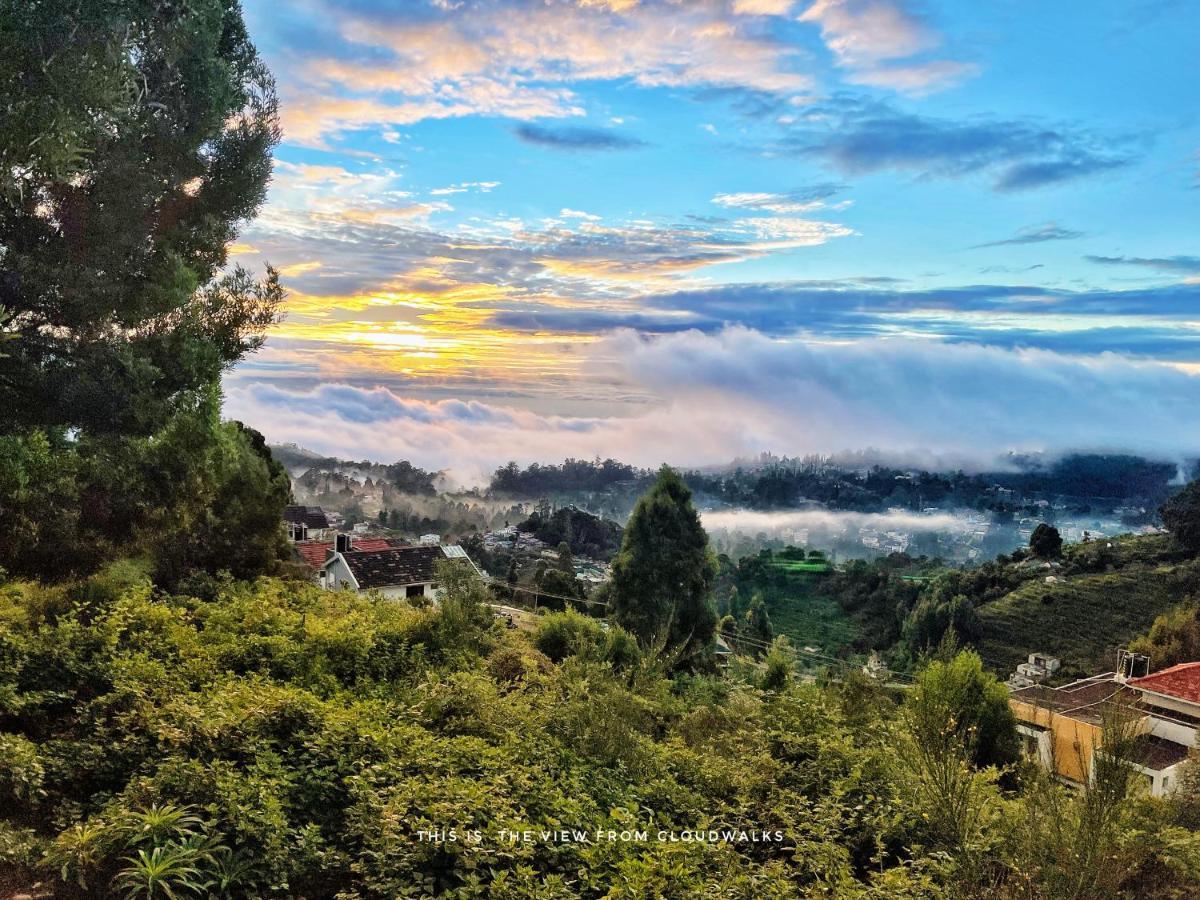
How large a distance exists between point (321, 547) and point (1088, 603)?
21.5 metres

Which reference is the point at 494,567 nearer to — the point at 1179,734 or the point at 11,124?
the point at 1179,734

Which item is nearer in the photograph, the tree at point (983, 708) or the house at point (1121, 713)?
the house at point (1121, 713)

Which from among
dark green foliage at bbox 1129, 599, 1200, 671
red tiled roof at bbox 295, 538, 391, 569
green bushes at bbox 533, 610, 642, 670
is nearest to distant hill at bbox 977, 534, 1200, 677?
dark green foliage at bbox 1129, 599, 1200, 671

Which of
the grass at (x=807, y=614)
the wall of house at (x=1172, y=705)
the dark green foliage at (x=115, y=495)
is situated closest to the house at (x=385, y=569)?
the dark green foliage at (x=115, y=495)

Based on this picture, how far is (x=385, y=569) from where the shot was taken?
1497cm

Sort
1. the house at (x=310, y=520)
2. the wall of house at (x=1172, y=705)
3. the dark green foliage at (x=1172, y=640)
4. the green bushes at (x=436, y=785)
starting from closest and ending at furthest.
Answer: the green bushes at (x=436, y=785), the wall of house at (x=1172, y=705), the dark green foliage at (x=1172, y=640), the house at (x=310, y=520)

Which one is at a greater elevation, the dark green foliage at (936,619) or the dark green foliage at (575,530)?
the dark green foliage at (575,530)

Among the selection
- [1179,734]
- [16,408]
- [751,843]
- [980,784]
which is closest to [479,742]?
[751,843]

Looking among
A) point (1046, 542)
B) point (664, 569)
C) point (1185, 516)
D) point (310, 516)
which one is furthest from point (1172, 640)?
point (310, 516)

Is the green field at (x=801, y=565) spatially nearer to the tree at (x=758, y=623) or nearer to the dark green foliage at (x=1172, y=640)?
the tree at (x=758, y=623)

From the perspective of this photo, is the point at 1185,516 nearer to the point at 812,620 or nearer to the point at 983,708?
the point at 812,620

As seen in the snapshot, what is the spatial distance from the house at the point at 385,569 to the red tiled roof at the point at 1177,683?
38.4ft

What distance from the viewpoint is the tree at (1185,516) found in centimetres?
2009

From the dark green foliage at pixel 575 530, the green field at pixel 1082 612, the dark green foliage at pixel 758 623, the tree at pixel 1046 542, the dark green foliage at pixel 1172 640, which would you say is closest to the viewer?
the dark green foliage at pixel 1172 640
